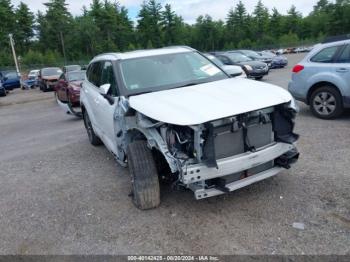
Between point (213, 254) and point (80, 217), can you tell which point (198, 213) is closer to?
point (213, 254)

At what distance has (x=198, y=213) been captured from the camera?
399 cm

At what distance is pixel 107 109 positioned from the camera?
5.01 m

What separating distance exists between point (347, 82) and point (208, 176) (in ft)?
15.6

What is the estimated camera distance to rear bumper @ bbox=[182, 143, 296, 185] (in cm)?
346

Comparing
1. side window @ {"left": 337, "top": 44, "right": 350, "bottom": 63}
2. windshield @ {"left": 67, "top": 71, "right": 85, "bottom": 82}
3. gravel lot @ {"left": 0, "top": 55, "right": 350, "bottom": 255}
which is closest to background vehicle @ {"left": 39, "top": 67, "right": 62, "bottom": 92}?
windshield @ {"left": 67, "top": 71, "right": 85, "bottom": 82}

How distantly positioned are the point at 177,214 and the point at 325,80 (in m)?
4.87

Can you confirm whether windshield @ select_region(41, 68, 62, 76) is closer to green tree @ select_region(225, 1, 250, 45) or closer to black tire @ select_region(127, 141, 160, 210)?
black tire @ select_region(127, 141, 160, 210)

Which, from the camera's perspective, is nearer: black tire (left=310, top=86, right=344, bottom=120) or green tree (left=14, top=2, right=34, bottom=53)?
black tire (left=310, top=86, right=344, bottom=120)

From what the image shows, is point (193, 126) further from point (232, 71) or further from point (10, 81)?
point (10, 81)

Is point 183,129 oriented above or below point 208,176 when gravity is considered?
above

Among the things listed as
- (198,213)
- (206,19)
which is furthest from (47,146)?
(206,19)

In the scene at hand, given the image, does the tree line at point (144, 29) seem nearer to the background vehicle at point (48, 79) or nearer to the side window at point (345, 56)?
the background vehicle at point (48, 79)

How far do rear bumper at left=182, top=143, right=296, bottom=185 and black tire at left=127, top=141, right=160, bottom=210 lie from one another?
0.68 metres

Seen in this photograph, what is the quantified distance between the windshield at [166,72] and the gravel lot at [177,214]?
4.74 ft
